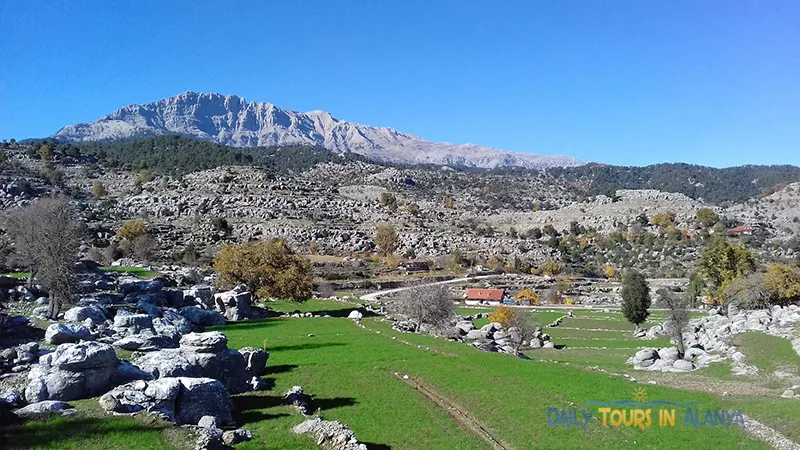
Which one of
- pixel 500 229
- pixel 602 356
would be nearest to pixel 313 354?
pixel 602 356

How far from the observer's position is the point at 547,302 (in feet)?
286

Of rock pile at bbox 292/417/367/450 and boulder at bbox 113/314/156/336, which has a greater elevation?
boulder at bbox 113/314/156/336

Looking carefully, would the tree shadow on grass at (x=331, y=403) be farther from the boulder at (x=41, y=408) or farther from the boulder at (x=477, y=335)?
the boulder at (x=477, y=335)

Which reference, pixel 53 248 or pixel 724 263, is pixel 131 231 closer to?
pixel 53 248

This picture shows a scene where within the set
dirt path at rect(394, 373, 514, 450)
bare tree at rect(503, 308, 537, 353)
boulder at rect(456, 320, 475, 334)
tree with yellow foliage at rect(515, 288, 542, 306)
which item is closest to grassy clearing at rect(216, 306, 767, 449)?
dirt path at rect(394, 373, 514, 450)

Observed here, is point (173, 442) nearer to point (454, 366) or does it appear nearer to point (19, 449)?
point (19, 449)

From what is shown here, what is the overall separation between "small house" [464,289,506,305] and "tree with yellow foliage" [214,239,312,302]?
35.9m

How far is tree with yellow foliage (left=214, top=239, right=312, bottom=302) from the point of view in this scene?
2082 inches

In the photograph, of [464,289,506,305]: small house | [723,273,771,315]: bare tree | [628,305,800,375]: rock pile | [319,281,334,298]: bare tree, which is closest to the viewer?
[628,305,800,375]: rock pile

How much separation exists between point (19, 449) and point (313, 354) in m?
17.9

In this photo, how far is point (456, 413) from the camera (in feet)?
64.7

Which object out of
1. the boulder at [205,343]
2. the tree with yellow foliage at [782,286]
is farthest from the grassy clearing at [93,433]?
the tree with yellow foliage at [782,286]

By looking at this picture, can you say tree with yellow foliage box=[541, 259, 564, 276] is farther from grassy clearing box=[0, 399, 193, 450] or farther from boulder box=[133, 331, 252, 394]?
grassy clearing box=[0, 399, 193, 450]

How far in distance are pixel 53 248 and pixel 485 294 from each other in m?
62.3
